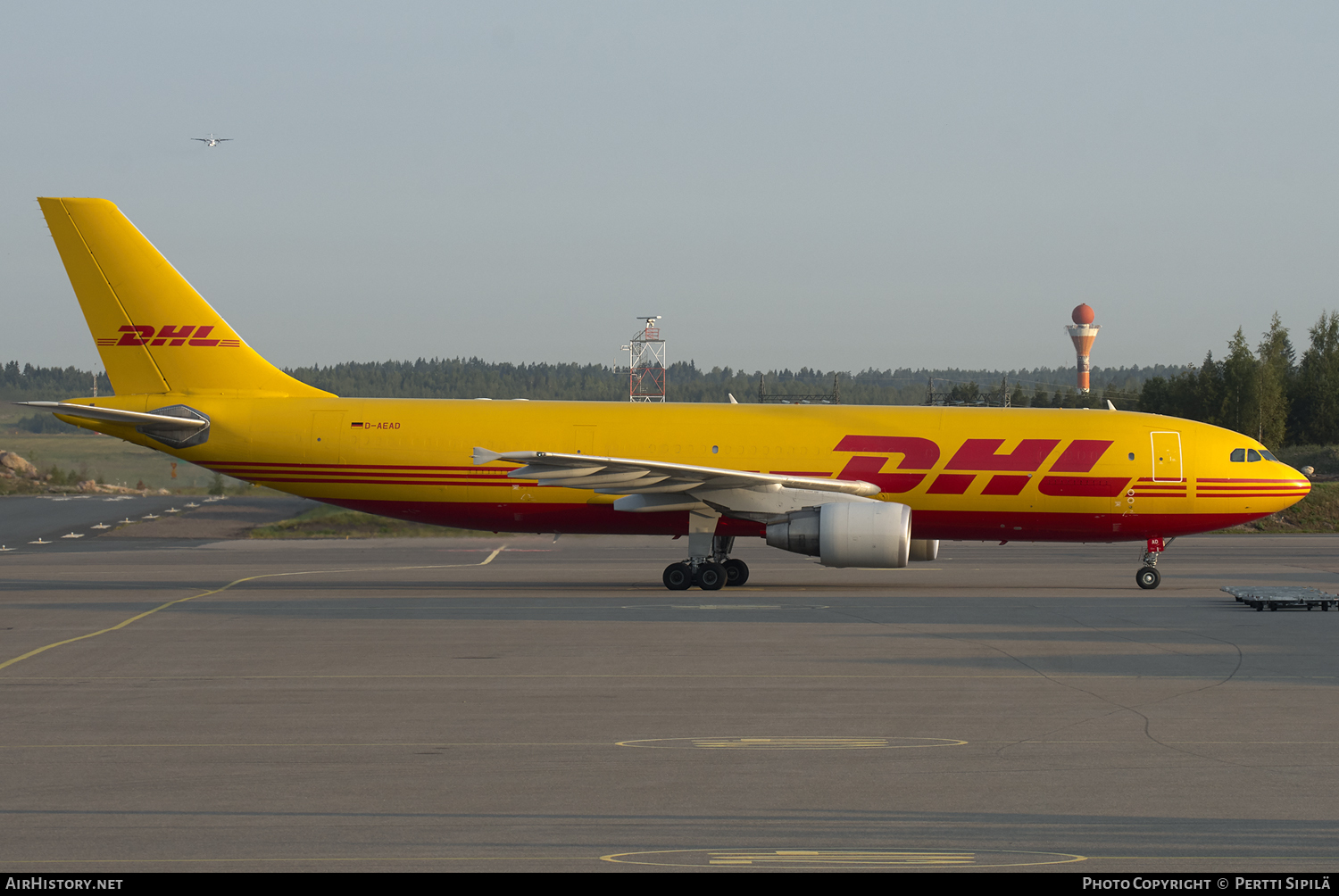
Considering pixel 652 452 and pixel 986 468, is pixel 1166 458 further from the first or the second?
pixel 652 452

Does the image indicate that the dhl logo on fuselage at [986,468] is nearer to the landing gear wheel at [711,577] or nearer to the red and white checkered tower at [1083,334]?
the landing gear wheel at [711,577]

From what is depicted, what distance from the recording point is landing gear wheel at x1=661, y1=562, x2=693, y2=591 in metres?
25.7

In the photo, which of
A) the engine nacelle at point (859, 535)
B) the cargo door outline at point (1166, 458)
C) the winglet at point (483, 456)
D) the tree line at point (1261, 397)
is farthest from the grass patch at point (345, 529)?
the tree line at point (1261, 397)

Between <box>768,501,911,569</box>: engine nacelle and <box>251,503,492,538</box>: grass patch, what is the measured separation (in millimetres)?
20273

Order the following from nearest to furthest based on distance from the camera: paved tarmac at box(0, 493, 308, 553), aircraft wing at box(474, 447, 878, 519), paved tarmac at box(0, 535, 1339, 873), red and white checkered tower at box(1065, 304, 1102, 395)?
paved tarmac at box(0, 535, 1339, 873)
aircraft wing at box(474, 447, 878, 519)
paved tarmac at box(0, 493, 308, 553)
red and white checkered tower at box(1065, 304, 1102, 395)

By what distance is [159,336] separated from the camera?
1096 inches

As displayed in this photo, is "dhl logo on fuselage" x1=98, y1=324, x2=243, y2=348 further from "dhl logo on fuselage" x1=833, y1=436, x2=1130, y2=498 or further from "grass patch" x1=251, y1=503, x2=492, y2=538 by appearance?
"dhl logo on fuselage" x1=833, y1=436, x2=1130, y2=498

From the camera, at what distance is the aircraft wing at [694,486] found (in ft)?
82.7

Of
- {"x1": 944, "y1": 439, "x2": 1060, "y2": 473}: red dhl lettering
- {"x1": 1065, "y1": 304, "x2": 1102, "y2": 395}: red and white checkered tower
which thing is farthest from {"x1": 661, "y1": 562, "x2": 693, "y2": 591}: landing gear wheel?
{"x1": 1065, "y1": 304, "x2": 1102, "y2": 395}: red and white checkered tower

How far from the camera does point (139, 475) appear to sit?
322ft

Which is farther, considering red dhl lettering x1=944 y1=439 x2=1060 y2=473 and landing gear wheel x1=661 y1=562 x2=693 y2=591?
red dhl lettering x1=944 y1=439 x2=1060 y2=473

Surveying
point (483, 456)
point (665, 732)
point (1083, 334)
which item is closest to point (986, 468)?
point (483, 456)
